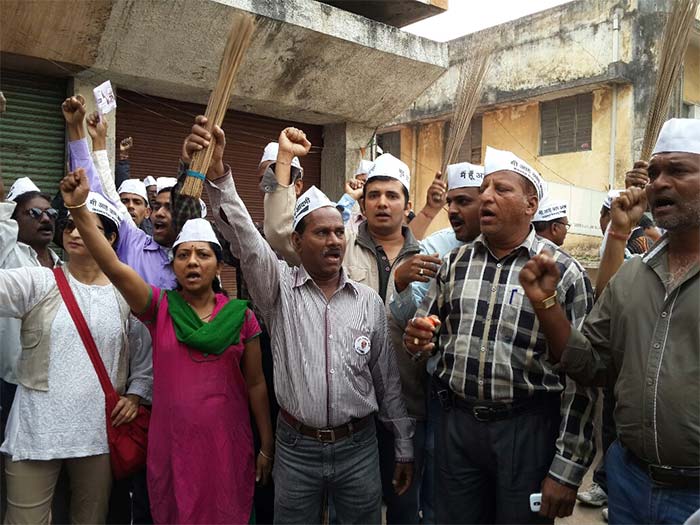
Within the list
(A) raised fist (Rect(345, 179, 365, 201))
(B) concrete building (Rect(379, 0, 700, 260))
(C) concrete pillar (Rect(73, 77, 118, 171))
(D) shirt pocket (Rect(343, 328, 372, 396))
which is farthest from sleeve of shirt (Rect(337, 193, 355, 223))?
(B) concrete building (Rect(379, 0, 700, 260))

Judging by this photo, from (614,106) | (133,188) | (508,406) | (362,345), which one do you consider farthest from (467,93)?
(614,106)

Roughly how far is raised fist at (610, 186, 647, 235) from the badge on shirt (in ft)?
4.12

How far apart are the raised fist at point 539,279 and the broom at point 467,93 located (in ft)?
5.62

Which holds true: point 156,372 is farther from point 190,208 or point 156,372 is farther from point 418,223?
point 418,223

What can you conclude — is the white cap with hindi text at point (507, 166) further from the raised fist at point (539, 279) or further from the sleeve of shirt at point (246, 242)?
the sleeve of shirt at point (246, 242)

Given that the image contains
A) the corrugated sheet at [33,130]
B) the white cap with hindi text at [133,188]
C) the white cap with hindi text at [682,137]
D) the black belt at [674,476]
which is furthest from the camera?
the corrugated sheet at [33,130]

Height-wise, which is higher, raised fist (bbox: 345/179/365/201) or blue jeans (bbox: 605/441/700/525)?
raised fist (bbox: 345/179/365/201)

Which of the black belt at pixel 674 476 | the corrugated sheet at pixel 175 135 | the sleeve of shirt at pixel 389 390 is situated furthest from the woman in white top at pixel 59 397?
the corrugated sheet at pixel 175 135

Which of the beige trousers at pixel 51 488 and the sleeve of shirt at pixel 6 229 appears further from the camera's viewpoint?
the sleeve of shirt at pixel 6 229

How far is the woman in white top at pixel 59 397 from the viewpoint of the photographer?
8.73 feet

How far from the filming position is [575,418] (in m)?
2.36

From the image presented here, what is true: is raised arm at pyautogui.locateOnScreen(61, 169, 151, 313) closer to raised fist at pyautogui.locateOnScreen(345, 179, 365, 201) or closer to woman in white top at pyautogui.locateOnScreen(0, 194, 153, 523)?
woman in white top at pyautogui.locateOnScreen(0, 194, 153, 523)

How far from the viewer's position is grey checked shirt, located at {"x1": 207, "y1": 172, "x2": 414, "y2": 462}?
2.60 m

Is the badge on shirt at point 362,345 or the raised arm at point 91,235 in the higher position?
the raised arm at point 91,235
